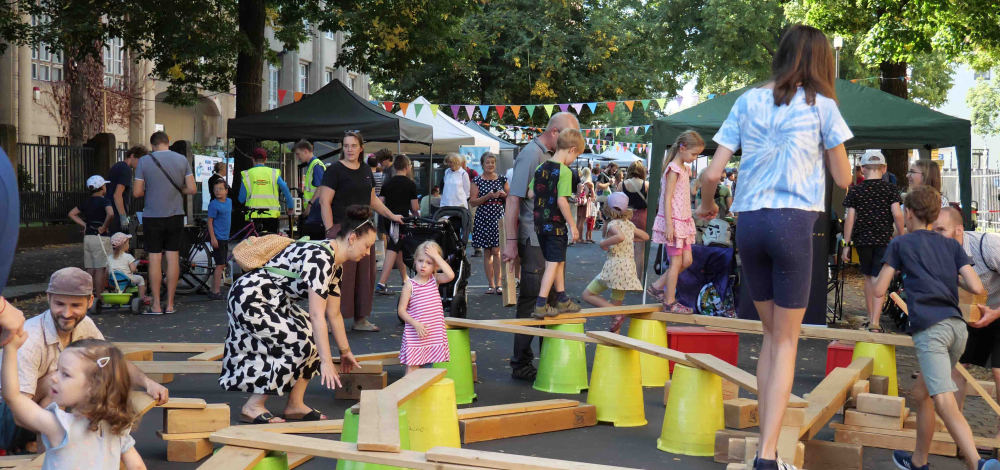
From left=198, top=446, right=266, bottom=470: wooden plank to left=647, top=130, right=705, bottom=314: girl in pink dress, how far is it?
5809 mm

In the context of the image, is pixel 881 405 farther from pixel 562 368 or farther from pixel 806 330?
pixel 562 368

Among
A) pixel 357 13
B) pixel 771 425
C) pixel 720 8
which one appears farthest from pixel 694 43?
pixel 771 425

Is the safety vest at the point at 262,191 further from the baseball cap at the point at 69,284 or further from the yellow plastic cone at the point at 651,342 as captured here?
the baseball cap at the point at 69,284

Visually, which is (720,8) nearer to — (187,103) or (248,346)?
(187,103)

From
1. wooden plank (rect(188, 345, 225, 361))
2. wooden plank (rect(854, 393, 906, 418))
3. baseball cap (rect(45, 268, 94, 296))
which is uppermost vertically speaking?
baseball cap (rect(45, 268, 94, 296))

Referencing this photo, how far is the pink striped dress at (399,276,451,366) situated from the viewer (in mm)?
6609

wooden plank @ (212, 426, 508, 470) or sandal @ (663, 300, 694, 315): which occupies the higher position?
sandal @ (663, 300, 694, 315)

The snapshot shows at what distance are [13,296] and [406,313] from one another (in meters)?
7.84

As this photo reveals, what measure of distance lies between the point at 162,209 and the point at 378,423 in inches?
304

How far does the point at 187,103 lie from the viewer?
21750mm

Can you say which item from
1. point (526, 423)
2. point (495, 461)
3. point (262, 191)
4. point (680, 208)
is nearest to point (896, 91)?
point (680, 208)

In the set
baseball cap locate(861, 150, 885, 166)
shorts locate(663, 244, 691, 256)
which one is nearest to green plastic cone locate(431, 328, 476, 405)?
shorts locate(663, 244, 691, 256)

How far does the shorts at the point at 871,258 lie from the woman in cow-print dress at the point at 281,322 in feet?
19.6

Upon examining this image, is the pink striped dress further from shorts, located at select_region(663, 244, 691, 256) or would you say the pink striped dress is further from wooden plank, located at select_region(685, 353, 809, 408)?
shorts, located at select_region(663, 244, 691, 256)
